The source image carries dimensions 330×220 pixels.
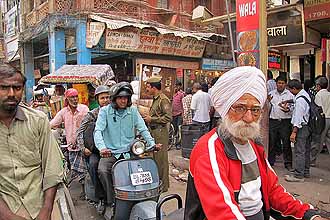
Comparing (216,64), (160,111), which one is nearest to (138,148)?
(160,111)

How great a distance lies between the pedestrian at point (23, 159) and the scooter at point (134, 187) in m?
1.22

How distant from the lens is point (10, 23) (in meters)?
20.6

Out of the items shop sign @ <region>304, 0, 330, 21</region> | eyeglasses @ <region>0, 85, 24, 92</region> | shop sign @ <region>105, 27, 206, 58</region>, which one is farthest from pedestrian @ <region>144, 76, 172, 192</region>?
shop sign @ <region>105, 27, 206, 58</region>

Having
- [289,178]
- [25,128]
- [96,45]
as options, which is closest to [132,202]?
[25,128]

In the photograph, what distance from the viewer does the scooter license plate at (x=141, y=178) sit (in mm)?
3841

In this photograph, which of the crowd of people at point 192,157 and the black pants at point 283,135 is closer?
the crowd of people at point 192,157

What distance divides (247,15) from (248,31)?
206 millimetres

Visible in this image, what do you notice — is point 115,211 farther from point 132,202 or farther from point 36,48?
point 36,48

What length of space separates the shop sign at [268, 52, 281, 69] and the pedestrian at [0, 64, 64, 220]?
7.69 m

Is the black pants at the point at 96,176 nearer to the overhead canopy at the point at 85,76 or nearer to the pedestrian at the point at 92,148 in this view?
the pedestrian at the point at 92,148

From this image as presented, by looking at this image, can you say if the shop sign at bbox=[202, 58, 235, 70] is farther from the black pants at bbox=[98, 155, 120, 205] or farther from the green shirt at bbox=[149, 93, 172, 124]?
the black pants at bbox=[98, 155, 120, 205]

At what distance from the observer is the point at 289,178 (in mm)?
6340

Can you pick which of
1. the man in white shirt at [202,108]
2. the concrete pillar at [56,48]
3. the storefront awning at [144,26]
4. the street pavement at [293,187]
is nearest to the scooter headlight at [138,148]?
the street pavement at [293,187]

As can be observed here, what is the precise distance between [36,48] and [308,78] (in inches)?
553
